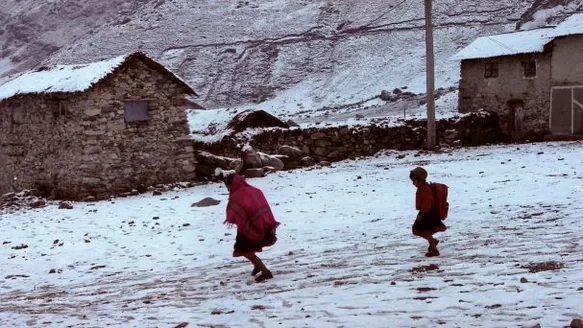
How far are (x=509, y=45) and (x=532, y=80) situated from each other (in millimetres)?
2026

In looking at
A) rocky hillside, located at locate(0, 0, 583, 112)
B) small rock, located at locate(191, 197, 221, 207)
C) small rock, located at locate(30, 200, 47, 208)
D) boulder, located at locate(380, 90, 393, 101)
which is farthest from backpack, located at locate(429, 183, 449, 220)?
rocky hillside, located at locate(0, 0, 583, 112)

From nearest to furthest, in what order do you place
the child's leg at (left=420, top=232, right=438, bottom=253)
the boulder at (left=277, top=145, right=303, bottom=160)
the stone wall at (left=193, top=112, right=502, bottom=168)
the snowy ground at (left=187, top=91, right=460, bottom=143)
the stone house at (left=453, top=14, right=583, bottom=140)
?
the child's leg at (left=420, top=232, right=438, bottom=253) < the boulder at (left=277, top=145, right=303, bottom=160) < the stone wall at (left=193, top=112, right=502, bottom=168) < the snowy ground at (left=187, top=91, right=460, bottom=143) < the stone house at (left=453, top=14, right=583, bottom=140)

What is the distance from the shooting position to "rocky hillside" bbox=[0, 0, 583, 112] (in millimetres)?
52469

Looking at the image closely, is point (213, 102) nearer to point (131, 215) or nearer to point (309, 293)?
point (131, 215)

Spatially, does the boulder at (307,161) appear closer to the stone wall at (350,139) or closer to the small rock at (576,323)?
the stone wall at (350,139)

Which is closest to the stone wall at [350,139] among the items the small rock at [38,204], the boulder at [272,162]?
the boulder at [272,162]

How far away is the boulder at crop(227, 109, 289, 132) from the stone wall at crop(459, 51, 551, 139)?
32.5 feet

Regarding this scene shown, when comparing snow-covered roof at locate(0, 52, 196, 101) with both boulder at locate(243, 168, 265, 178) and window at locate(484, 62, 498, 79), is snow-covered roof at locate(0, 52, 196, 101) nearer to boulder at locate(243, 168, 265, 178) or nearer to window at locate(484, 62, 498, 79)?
boulder at locate(243, 168, 265, 178)

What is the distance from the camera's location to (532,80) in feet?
98.7

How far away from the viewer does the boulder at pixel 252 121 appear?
1033 inches

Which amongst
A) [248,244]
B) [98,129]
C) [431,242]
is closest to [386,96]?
[98,129]

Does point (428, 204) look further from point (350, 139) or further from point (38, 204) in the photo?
point (350, 139)

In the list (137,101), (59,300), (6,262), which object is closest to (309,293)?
(59,300)

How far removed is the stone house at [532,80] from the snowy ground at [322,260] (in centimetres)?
1133
